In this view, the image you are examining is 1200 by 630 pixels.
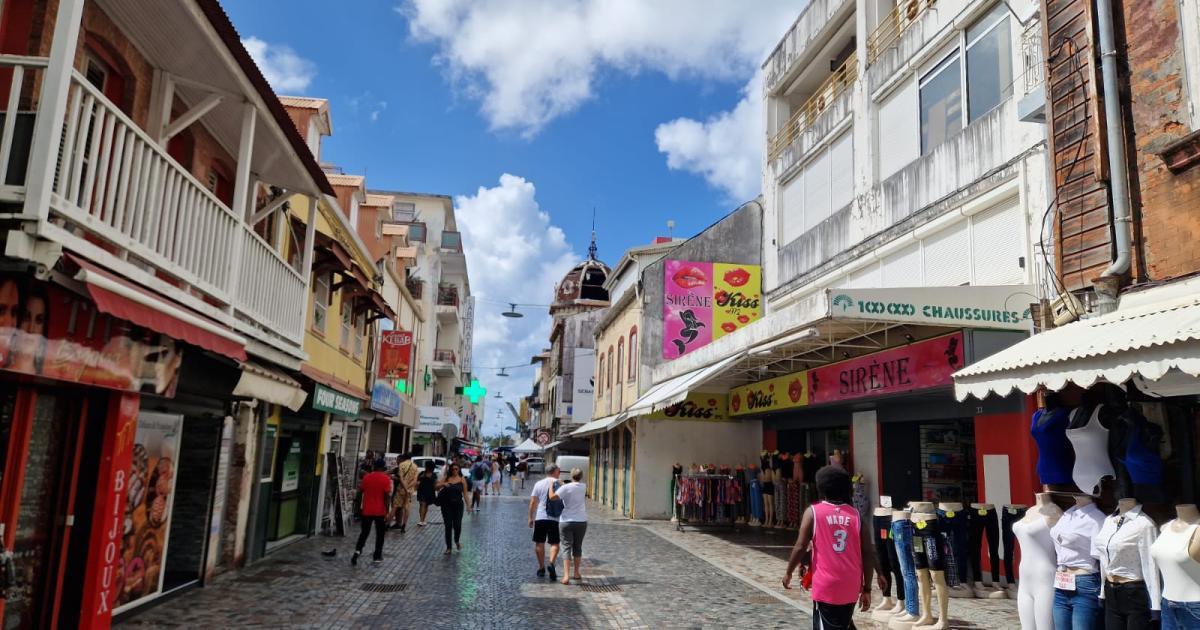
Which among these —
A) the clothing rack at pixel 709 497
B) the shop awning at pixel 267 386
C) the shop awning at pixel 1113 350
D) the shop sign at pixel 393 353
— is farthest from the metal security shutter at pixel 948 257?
the shop sign at pixel 393 353

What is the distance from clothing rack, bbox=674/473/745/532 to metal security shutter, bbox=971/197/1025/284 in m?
9.20

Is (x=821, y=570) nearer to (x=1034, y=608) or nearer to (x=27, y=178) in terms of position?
(x=1034, y=608)

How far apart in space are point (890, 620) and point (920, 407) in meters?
5.23

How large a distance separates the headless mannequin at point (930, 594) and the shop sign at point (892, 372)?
2.41m

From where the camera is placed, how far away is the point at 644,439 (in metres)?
21.3

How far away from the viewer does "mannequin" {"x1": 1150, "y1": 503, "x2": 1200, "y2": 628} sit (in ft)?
16.2

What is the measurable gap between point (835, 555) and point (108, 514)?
6023 millimetres

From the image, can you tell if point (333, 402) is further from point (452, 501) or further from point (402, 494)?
point (402, 494)

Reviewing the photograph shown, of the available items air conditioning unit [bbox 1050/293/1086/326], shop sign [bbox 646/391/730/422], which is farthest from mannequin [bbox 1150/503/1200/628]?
shop sign [bbox 646/391/730/422]

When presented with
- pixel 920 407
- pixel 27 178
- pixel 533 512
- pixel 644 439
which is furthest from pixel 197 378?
pixel 644 439

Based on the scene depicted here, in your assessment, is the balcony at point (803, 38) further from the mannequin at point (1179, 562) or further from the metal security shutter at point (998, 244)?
the mannequin at point (1179, 562)

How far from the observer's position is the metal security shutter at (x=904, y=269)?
12742 millimetres

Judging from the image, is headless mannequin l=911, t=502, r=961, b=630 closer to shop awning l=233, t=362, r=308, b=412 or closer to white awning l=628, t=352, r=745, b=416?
white awning l=628, t=352, r=745, b=416

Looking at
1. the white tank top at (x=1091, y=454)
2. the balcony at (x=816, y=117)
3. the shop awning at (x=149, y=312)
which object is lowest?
the white tank top at (x=1091, y=454)
